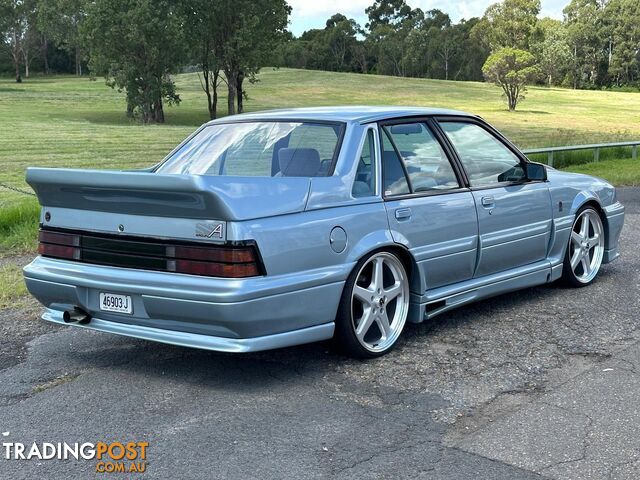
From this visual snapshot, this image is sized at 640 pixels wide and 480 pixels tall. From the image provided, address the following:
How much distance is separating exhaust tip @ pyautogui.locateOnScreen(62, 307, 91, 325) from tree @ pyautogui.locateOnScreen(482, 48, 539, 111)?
6164 cm

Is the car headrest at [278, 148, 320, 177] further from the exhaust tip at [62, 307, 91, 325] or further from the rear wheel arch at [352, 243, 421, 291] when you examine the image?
the exhaust tip at [62, 307, 91, 325]

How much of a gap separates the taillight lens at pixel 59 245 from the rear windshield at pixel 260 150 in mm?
1105

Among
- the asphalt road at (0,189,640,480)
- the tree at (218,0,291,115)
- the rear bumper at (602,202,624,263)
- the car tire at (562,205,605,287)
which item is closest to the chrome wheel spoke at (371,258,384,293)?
the asphalt road at (0,189,640,480)

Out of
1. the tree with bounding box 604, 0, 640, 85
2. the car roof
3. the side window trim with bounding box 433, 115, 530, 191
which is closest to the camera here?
the car roof

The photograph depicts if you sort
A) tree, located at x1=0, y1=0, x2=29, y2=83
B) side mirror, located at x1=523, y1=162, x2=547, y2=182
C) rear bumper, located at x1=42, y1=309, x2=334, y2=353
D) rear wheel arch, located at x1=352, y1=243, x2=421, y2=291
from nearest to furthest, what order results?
rear bumper, located at x1=42, y1=309, x2=334, y2=353 → rear wheel arch, located at x1=352, y1=243, x2=421, y2=291 → side mirror, located at x1=523, y1=162, x2=547, y2=182 → tree, located at x1=0, y1=0, x2=29, y2=83

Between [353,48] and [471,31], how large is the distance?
18.7 m

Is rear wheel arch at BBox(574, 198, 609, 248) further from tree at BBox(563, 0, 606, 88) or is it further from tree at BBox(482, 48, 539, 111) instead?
tree at BBox(563, 0, 606, 88)

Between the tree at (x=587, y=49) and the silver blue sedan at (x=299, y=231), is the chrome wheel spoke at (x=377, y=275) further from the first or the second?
the tree at (x=587, y=49)

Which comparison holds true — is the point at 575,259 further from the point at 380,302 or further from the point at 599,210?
the point at 380,302

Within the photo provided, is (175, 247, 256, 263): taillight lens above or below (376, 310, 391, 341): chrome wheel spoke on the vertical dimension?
above

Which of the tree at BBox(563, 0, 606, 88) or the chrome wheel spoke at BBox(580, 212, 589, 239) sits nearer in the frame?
the chrome wheel spoke at BBox(580, 212, 589, 239)

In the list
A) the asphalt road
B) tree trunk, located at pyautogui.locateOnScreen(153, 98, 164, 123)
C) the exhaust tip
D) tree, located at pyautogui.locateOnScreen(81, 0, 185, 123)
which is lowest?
tree trunk, located at pyautogui.locateOnScreen(153, 98, 164, 123)

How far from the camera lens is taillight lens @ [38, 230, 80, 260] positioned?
499 cm

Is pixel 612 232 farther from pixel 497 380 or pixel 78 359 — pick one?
pixel 78 359
